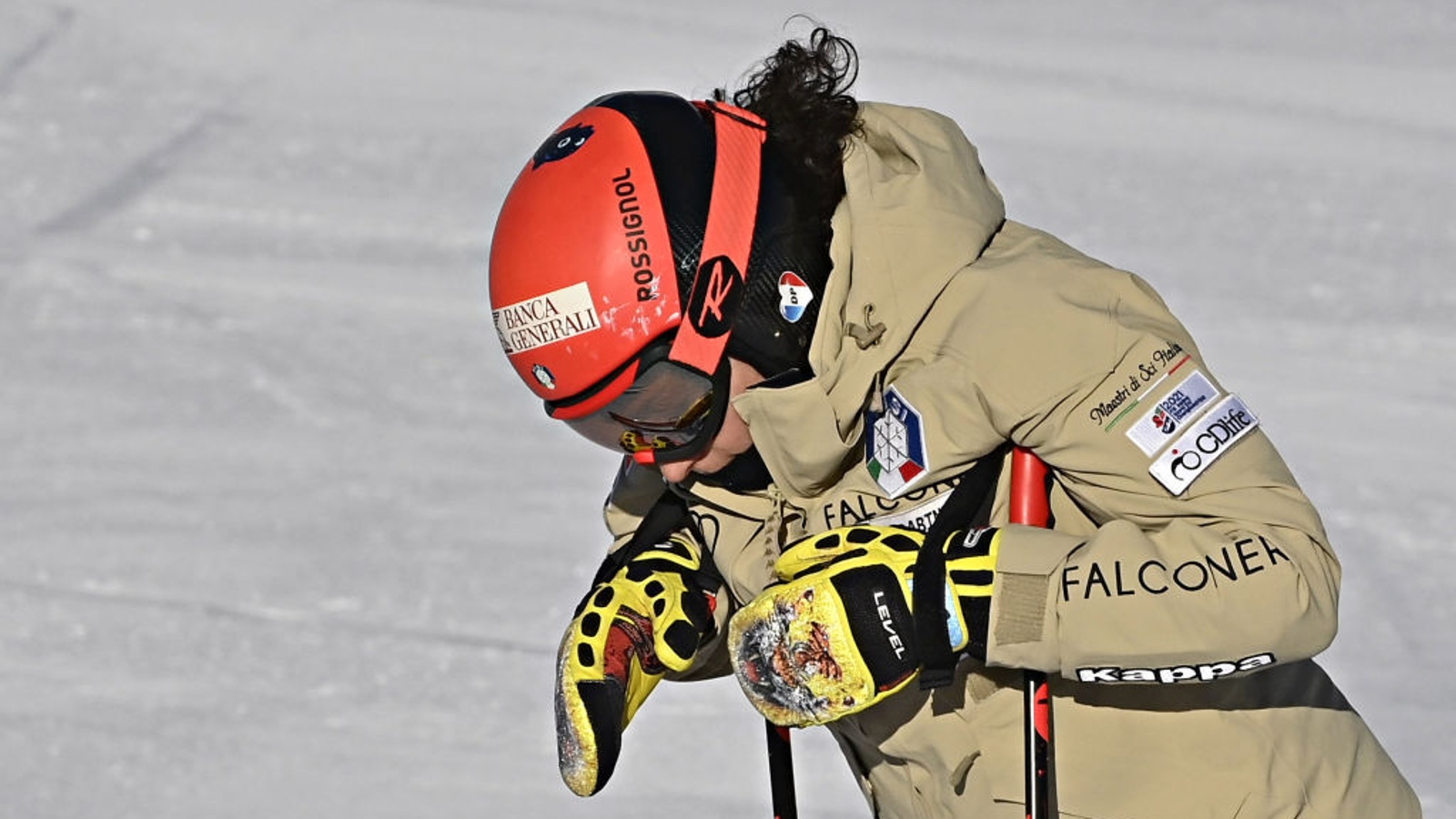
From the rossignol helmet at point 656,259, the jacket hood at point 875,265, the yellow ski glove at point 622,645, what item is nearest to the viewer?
the jacket hood at point 875,265

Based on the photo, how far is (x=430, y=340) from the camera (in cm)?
539

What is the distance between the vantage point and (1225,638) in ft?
6.92

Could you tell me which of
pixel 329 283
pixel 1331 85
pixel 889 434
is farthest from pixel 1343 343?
pixel 889 434

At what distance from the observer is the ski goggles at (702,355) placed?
238 cm

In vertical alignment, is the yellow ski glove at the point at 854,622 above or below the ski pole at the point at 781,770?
above

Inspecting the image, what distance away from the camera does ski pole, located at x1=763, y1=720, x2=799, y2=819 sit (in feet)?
9.25

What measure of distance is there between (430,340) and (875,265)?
3.27 meters

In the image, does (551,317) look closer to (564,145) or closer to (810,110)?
(564,145)

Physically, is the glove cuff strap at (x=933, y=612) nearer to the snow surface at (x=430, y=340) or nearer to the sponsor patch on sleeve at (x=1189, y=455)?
the sponsor patch on sleeve at (x=1189, y=455)

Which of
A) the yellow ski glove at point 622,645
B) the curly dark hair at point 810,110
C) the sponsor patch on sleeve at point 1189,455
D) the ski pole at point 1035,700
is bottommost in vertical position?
the yellow ski glove at point 622,645

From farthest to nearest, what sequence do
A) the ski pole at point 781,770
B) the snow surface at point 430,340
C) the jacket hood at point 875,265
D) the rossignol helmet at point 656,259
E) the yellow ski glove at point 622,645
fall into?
the snow surface at point 430,340 → the ski pole at point 781,770 → the yellow ski glove at point 622,645 → the rossignol helmet at point 656,259 → the jacket hood at point 875,265

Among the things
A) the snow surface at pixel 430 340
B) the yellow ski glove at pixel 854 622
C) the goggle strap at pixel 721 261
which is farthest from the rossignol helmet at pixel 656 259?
the snow surface at pixel 430 340

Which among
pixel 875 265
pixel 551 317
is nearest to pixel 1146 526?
pixel 875 265

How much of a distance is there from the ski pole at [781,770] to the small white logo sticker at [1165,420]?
2.83ft
